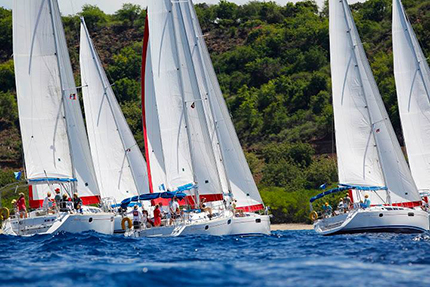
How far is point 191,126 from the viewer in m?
39.2

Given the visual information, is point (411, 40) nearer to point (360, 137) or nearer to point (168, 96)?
point (360, 137)

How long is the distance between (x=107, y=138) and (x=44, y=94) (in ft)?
25.4

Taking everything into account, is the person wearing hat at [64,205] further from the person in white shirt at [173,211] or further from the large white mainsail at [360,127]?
the large white mainsail at [360,127]

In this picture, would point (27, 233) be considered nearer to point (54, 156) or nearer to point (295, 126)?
point (54, 156)

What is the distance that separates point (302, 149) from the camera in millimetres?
70188

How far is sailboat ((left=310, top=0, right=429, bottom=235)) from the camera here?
128 feet

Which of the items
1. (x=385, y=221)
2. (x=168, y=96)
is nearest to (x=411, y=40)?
(x=385, y=221)

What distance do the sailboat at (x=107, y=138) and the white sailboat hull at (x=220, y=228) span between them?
1181 cm

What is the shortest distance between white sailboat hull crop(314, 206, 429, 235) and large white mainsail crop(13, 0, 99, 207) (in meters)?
13.8

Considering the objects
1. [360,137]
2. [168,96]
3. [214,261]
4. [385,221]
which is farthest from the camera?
[360,137]

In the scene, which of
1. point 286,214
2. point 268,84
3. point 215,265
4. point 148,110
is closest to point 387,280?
point 215,265

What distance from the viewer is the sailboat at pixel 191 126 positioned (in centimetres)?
3828

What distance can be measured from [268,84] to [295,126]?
1184 cm

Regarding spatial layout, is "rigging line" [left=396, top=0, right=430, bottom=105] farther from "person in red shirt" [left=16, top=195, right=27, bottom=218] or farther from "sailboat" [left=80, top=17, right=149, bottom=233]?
"person in red shirt" [left=16, top=195, right=27, bottom=218]
